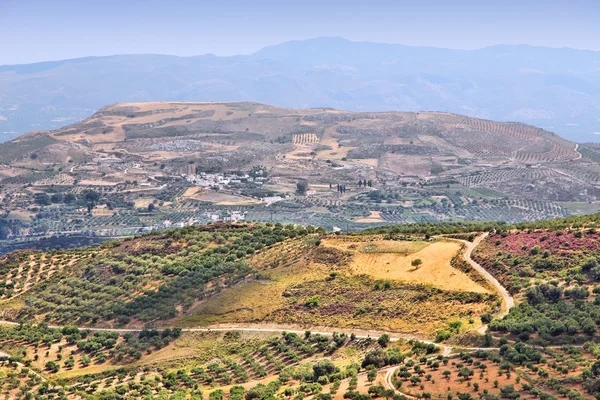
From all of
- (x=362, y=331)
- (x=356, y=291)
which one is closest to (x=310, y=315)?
(x=356, y=291)

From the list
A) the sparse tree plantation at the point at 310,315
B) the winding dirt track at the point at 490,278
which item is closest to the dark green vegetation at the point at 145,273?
the sparse tree plantation at the point at 310,315

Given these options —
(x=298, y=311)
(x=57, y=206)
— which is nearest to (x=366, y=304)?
(x=298, y=311)

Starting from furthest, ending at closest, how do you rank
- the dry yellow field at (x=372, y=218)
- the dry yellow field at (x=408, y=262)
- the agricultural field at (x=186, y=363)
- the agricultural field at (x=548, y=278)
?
the dry yellow field at (x=372, y=218) → the dry yellow field at (x=408, y=262) → the agricultural field at (x=548, y=278) → the agricultural field at (x=186, y=363)

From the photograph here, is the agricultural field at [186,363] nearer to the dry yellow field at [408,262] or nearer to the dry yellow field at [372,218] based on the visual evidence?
the dry yellow field at [408,262]

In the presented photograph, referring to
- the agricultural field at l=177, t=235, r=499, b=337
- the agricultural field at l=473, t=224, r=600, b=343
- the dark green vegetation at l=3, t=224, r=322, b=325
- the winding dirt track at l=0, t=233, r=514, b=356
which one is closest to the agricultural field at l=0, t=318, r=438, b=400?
the winding dirt track at l=0, t=233, r=514, b=356

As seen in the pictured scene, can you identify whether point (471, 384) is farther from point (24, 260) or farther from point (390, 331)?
point (24, 260)

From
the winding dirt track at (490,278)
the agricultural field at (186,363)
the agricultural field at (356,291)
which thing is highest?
the winding dirt track at (490,278)

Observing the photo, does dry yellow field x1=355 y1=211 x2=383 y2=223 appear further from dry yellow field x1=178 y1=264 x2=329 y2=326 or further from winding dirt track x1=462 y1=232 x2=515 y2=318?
dry yellow field x1=178 y1=264 x2=329 y2=326

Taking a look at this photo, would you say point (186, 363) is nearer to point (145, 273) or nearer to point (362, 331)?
point (362, 331)
